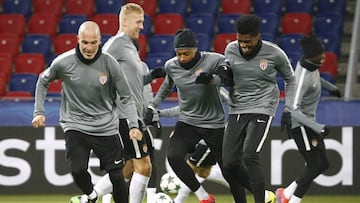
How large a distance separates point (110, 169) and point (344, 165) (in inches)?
200

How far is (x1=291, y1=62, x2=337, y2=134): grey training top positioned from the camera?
11.2m

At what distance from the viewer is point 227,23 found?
17922mm

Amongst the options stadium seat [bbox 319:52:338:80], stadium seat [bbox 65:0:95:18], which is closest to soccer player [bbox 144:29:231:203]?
stadium seat [bbox 319:52:338:80]

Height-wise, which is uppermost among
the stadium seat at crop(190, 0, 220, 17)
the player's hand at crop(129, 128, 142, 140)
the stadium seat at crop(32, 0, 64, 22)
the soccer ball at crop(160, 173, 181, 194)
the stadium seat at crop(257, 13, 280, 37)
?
the stadium seat at crop(32, 0, 64, 22)

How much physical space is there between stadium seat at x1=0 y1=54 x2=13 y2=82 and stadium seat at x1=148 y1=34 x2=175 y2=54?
95.1 inches

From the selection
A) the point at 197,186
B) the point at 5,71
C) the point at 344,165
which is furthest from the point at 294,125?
the point at 5,71

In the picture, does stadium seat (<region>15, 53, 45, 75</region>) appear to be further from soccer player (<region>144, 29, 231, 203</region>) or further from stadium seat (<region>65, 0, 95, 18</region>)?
soccer player (<region>144, 29, 231, 203</region>)

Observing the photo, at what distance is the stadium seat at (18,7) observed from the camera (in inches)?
723

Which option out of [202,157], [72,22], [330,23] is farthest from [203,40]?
[202,157]

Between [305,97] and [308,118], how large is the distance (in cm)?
23

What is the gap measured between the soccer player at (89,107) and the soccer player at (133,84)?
536 millimetres

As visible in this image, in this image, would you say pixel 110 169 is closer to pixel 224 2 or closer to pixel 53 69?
pixel 53 69

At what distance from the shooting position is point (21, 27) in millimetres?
18016

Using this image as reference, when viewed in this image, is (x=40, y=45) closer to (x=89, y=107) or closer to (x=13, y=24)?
(x=13, y=24)
